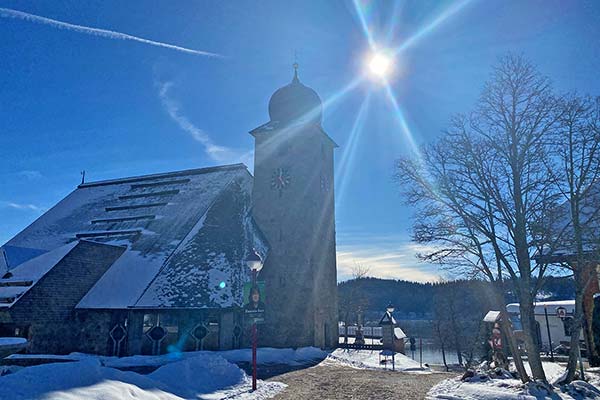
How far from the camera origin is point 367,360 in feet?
72.1

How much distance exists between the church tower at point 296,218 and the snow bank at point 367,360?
2.23 metres

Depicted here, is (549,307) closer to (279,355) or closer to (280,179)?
(280,179)

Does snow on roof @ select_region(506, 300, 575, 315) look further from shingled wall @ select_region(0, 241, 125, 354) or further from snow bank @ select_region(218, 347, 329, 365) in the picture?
shingled wall @ select_region(0, 241, 125, 354)

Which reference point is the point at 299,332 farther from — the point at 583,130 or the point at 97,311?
the point at 583,130

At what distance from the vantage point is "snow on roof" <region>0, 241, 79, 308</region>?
18.0 m

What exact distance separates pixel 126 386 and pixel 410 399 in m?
7.40

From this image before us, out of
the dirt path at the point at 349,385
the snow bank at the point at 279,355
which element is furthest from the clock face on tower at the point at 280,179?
the dirt path at the point at 349,385

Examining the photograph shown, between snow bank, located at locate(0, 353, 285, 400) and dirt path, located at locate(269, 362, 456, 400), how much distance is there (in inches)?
36.1

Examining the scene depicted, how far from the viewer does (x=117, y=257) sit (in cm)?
2200

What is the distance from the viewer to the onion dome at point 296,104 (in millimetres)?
28250

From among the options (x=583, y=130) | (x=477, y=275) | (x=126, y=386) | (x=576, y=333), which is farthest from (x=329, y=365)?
(x=583, y=130)

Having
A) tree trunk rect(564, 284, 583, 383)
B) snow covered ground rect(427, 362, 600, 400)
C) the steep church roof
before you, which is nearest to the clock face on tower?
the steep church roof

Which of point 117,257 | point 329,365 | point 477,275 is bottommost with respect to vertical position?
point 329,365

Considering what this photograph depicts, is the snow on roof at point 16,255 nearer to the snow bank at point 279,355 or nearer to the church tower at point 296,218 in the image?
the snow bank at point 279,355
